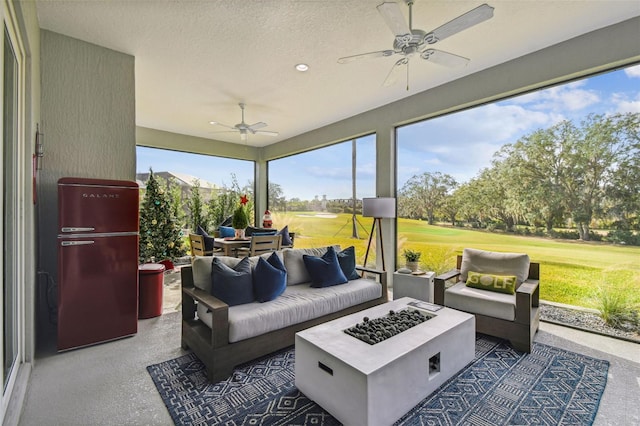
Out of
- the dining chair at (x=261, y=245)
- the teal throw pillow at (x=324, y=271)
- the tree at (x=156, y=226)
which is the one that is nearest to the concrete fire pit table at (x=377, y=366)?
the teal throw pillow at (x=324, y=271)

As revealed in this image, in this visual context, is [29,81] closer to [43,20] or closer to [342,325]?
[43,20]

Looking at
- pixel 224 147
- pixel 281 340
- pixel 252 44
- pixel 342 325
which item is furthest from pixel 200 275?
pixel 224 147

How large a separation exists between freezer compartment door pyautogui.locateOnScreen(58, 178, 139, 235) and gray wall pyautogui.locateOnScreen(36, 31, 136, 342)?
17.6 inches

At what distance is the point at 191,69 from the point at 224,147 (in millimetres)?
3982

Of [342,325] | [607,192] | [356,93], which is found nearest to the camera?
[342,325]

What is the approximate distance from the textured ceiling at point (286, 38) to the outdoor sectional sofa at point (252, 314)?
2278 mm

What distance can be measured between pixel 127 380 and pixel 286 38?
3400 millimetres

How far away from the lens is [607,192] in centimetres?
316

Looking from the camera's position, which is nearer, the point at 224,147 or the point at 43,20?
the point at 43,20

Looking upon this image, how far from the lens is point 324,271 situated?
331 centimetres

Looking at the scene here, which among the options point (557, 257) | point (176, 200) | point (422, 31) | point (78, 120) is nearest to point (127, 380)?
point (78, 120)

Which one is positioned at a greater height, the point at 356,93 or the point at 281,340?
the point at 356,93

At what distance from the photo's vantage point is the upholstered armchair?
2.74 meters

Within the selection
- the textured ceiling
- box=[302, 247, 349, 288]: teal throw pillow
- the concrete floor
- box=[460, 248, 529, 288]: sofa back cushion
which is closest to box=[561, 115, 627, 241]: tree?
box=[460, 248, 529, 288]: sofa back cushion
